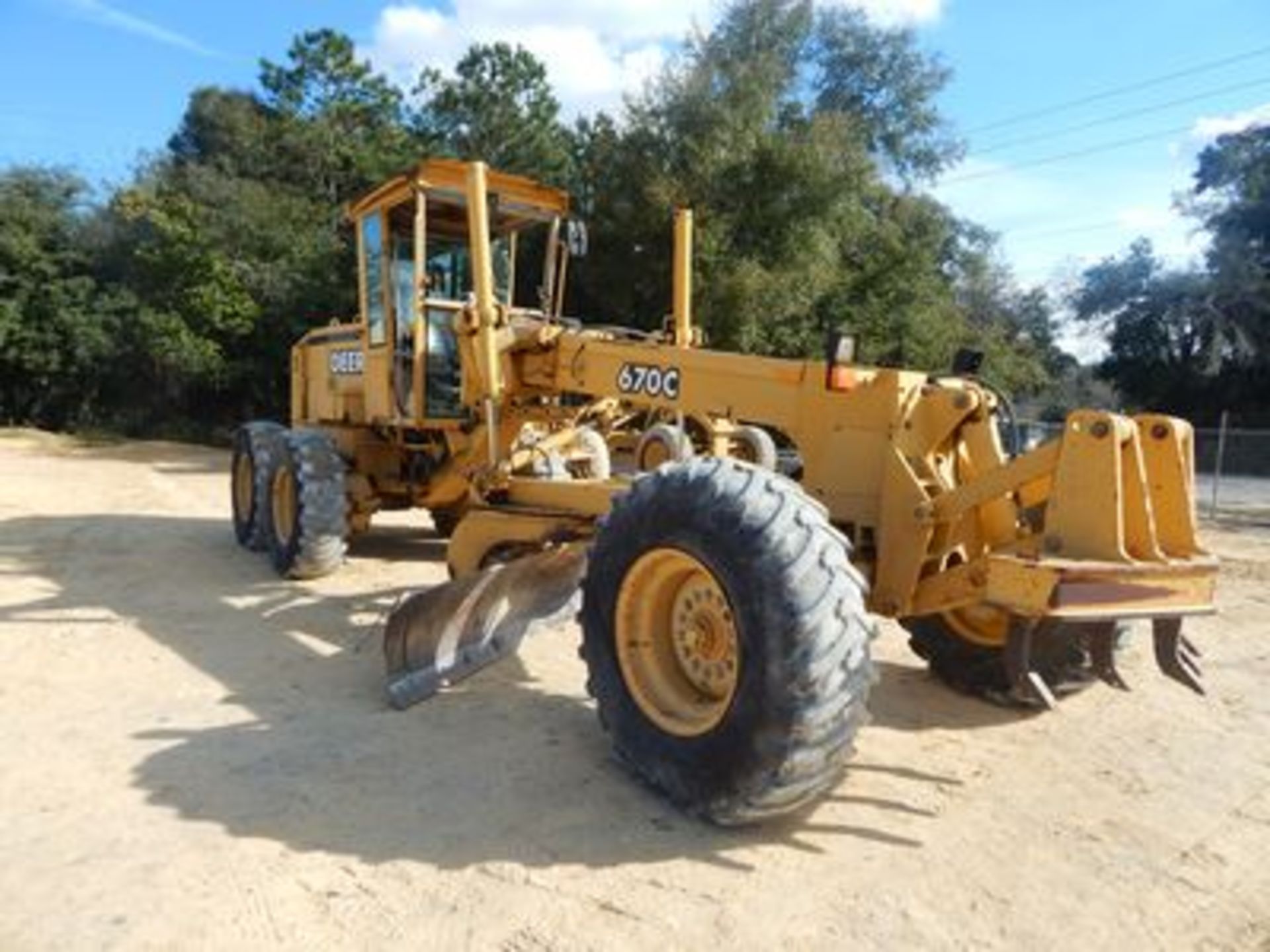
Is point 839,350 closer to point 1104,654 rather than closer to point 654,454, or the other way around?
point 654,454

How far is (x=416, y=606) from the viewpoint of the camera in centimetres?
600

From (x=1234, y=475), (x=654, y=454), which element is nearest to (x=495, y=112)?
(x=1234, y=475)

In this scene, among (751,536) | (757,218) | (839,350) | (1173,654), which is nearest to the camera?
(751,536)

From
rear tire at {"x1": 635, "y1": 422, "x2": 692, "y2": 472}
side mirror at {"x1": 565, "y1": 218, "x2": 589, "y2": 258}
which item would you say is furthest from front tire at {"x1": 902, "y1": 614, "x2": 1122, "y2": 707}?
side mirror at {"x1": 565, "y1": 218, "x2": 589, "y2": 258}

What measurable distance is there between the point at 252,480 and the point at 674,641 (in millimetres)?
6503

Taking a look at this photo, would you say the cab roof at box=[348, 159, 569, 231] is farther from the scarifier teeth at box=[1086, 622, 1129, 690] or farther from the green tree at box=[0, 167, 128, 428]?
the green tree at box=[0, 167, 128, 428]

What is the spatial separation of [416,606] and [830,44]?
2694 cm

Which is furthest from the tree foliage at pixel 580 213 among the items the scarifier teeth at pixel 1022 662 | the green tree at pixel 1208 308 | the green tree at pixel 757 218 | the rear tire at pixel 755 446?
the scarifier teeth at pixel 1022 662

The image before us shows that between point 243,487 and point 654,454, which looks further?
point 243,487

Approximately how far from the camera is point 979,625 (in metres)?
5.74

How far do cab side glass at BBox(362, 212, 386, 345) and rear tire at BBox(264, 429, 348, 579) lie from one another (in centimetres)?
94

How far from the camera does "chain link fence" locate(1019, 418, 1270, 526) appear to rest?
708 inches

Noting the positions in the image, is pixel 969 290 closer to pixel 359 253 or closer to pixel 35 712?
pixel 359 253

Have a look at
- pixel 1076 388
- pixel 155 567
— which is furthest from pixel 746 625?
pixel 1076 388
